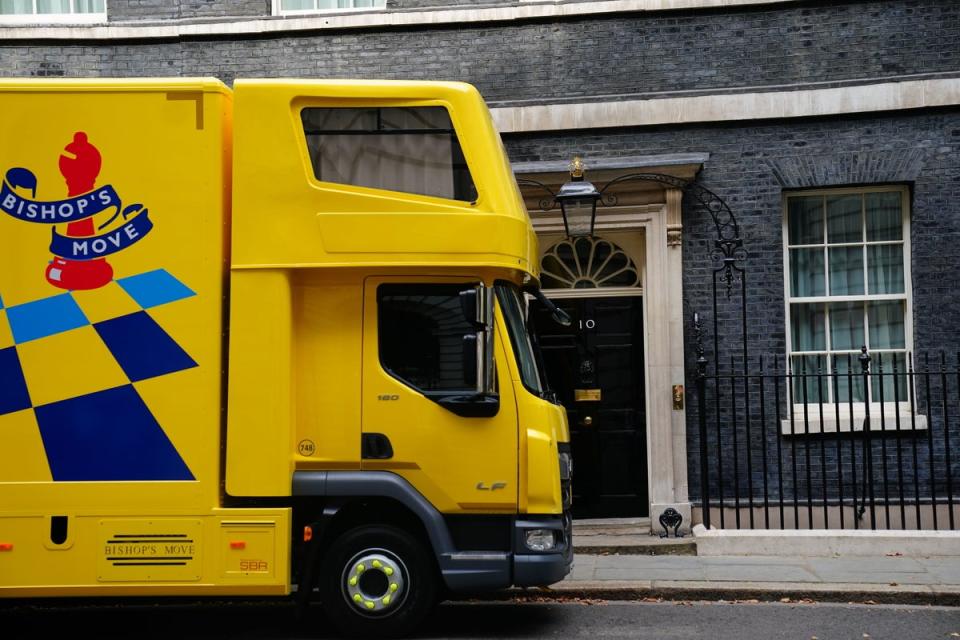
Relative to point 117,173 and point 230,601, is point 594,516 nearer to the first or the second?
point 230,601

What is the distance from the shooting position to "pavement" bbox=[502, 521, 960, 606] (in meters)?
8.84

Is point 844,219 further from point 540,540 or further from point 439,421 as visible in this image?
point 439,421

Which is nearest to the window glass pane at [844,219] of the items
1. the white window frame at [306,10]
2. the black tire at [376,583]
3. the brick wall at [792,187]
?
the brick wall at [792,187]

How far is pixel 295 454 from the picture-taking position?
739 cm

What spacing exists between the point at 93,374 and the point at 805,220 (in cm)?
752

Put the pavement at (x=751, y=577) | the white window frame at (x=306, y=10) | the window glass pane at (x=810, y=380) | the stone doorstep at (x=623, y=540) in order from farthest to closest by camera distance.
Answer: the white window frame at (x=306, y=10)
the window glass pane at (x=810, y=380)
the stone doorstep at (x=623, y=540)
the pavement at (x=751, y=577)

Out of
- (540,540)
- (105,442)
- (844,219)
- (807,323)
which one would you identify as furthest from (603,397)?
(105,442)

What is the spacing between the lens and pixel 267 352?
23.8 feet

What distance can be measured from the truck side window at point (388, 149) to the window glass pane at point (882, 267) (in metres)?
6.04

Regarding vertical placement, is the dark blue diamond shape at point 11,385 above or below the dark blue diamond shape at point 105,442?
above

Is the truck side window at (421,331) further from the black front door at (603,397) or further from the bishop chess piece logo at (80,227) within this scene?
the black front door at (603,397)

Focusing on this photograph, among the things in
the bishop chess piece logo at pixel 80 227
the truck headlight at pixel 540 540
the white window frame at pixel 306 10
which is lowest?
the truck headlight at pixel 540 540

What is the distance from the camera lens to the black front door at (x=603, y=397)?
39.3 feet

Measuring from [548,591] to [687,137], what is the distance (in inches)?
198
